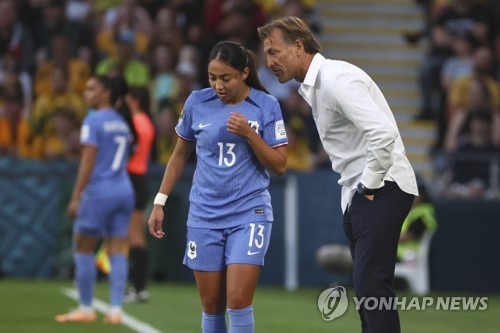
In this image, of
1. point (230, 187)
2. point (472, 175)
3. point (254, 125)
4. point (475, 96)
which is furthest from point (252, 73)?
point (475, 96)

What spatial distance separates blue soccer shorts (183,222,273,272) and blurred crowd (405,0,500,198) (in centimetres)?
902

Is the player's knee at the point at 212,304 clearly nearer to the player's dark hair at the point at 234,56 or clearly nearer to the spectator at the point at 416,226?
the player's dark hair at the point at 234,56

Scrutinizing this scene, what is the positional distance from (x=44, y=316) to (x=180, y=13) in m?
8.96

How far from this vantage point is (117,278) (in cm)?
1167

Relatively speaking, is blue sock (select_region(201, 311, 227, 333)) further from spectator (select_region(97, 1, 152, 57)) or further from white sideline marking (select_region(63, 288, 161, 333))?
spectator (select_region(97, 1, 152, 57))

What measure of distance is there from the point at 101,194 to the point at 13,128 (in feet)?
22.0

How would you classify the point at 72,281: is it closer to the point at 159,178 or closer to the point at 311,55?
the point at 159,178

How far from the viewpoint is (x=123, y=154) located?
1174cm

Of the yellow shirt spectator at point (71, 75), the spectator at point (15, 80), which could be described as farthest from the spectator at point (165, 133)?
the spectator at point (15, 80)

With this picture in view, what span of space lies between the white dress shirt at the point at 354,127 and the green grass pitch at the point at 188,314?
13.4 feet

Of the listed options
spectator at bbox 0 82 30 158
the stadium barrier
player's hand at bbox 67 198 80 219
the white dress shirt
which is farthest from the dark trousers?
spectator at bbox 0 82 30 158

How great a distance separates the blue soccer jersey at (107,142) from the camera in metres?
11.5

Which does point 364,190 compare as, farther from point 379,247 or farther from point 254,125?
point 254,125

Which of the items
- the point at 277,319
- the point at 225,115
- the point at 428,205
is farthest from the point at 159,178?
the point at 225,115
